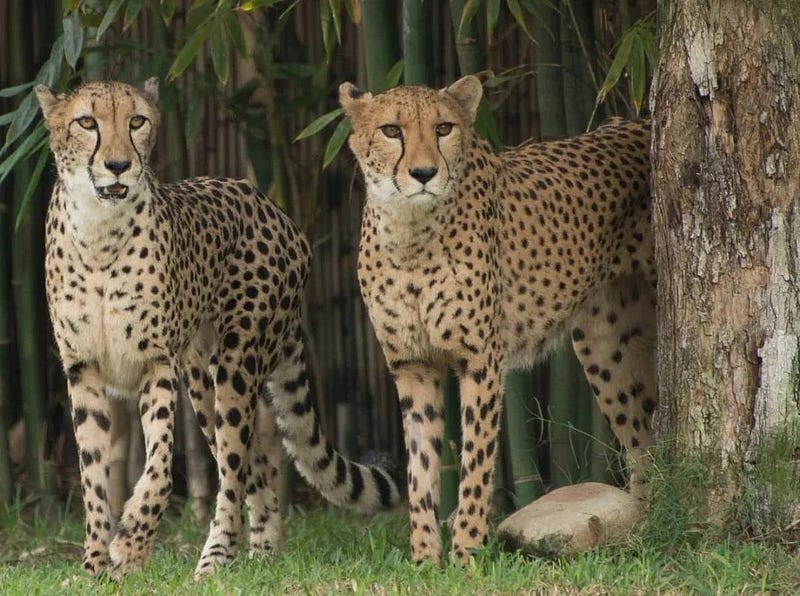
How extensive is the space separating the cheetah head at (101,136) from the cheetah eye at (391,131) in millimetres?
674

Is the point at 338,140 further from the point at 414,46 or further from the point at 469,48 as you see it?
the point at 469,48

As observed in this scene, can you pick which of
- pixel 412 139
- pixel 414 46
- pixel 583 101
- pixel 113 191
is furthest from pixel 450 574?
pixel 583 101

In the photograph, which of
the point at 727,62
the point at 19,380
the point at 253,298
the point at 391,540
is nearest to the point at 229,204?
the point at 253,298

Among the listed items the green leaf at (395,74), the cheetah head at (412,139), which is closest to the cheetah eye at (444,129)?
the cheetah head at (412,139)

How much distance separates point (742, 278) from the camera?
412 centimetres

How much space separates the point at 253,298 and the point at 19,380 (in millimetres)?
2175

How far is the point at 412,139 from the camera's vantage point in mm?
4262

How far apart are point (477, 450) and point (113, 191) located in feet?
3.96

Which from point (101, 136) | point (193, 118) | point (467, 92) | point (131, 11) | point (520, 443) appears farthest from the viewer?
point (193, 118)

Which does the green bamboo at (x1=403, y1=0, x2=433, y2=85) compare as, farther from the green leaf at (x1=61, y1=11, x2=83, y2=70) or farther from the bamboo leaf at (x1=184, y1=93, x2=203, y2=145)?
the green leaf at (x1=61, y1=11, x2=83, y2=70)

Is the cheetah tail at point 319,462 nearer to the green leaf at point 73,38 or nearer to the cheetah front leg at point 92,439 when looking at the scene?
the cheetah front leg at point 92,439

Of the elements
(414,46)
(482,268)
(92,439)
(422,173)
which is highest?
(414,46)

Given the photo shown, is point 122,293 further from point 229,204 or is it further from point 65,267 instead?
point 229,204

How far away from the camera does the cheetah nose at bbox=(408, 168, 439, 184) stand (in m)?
4.21
